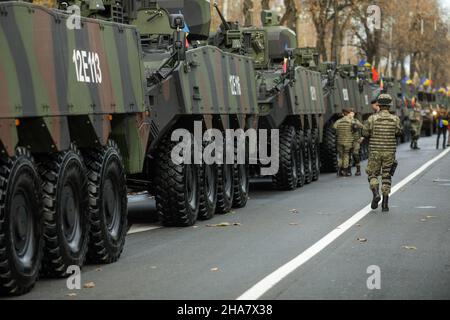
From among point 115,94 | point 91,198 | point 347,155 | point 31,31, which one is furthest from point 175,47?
point 347,155

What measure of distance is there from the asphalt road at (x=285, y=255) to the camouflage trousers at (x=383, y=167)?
1.53 feet

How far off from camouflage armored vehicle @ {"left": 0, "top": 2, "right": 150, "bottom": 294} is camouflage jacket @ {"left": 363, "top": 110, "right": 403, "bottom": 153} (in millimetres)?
5389

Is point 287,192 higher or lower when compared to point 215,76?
lower

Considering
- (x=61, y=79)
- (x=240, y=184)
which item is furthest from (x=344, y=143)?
(x=61, y=79)

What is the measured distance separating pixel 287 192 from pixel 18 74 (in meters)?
13.4

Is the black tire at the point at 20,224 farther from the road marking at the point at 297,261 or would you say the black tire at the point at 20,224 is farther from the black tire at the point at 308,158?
the black tire at the point at 308,158

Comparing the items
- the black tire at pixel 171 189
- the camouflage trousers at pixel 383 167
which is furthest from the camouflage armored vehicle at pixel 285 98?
the black tire at pixel 171 189

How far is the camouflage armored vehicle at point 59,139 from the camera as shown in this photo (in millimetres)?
9711

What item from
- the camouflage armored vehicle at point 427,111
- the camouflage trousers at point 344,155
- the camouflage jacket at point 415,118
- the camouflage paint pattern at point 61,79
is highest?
the camouflage paint pattern at point 61,79

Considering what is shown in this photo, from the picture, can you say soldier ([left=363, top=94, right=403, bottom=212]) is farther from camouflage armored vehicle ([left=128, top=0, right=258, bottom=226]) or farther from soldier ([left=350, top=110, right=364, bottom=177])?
soldier ([left=350, top=110, right=364, bottom=177])

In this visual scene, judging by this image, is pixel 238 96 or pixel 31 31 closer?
pixel 31 31

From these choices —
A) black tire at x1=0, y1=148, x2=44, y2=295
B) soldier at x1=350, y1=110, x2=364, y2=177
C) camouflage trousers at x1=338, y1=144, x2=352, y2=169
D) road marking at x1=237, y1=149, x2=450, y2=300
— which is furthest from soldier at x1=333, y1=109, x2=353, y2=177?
black tire at x1=0, y1=148, x2=44, y2=295

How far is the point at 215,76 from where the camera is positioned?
1783 cm
